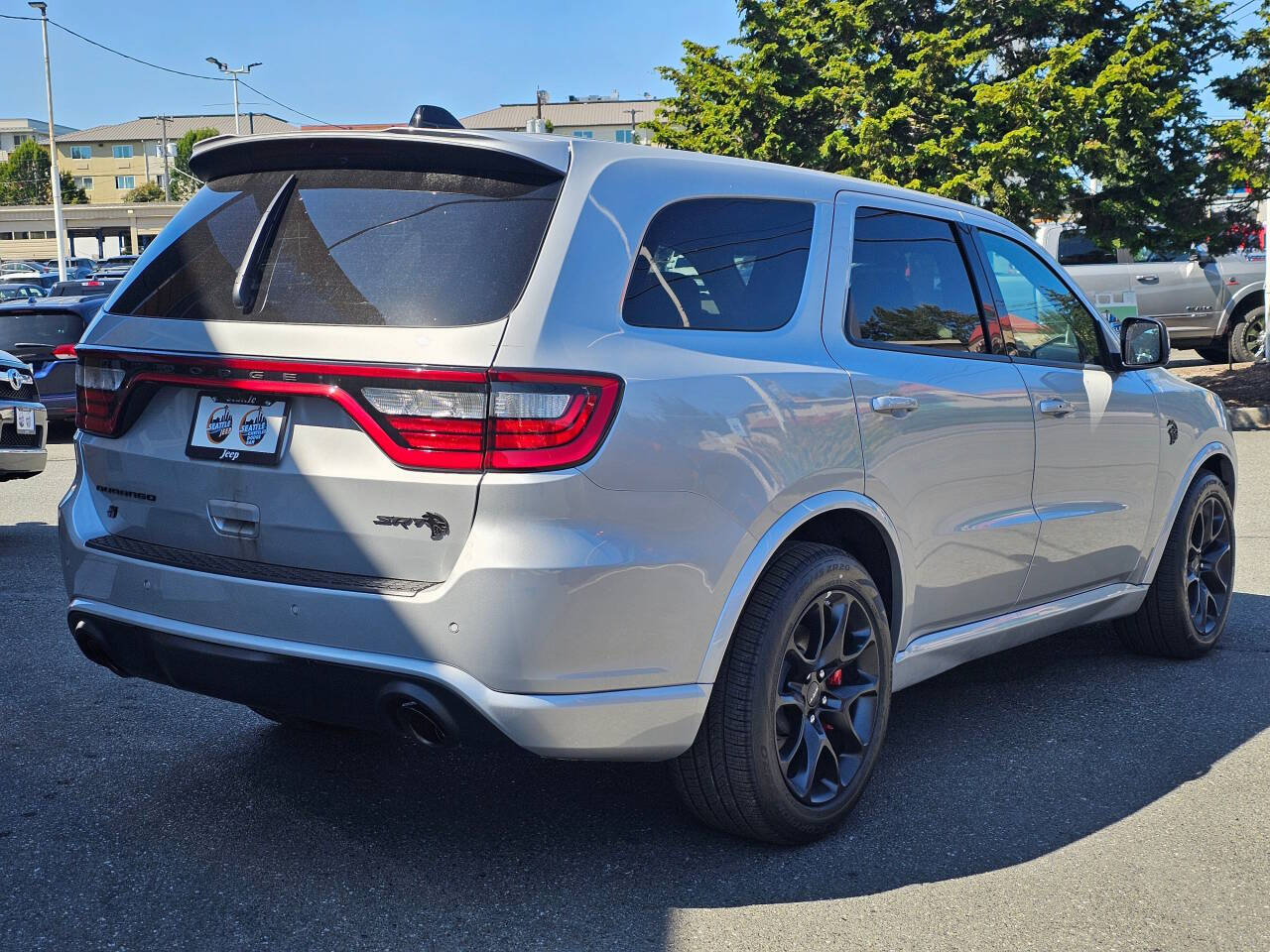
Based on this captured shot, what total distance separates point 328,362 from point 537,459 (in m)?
0.53

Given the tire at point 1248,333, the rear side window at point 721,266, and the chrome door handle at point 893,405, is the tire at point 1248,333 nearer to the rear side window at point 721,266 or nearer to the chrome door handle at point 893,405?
the chrome door handle at point 893,405

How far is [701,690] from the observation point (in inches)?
126

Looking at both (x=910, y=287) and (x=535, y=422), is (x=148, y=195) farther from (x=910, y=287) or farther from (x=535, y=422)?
(x=535, y=422)

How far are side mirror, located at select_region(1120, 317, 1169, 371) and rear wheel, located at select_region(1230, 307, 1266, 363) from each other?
15.0 m

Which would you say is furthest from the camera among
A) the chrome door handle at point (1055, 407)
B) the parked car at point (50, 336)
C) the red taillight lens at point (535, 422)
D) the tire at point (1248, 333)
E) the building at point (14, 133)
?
the building at point (14, 133)

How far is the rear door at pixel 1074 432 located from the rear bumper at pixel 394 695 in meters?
1.91

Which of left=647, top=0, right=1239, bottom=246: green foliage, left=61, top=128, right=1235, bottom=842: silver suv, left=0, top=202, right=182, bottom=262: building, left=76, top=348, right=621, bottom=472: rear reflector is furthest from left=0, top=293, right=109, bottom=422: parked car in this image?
left=0, top=202, right=182, bottom=262: building

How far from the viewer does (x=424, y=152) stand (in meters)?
3.22

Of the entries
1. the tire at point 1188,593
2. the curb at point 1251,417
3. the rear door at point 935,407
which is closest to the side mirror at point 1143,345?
the tire at point 1188,593

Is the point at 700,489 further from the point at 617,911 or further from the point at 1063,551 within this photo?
the point at 1063,551

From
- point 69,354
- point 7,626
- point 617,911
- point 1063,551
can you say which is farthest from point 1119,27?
point 617,911

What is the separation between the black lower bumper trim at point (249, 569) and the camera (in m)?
3.01

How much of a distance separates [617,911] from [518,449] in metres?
1.13

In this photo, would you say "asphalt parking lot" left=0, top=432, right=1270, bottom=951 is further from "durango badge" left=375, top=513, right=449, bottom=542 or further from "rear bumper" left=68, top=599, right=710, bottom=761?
"durango badge" left=375, top=513, right=449, bottom=542
